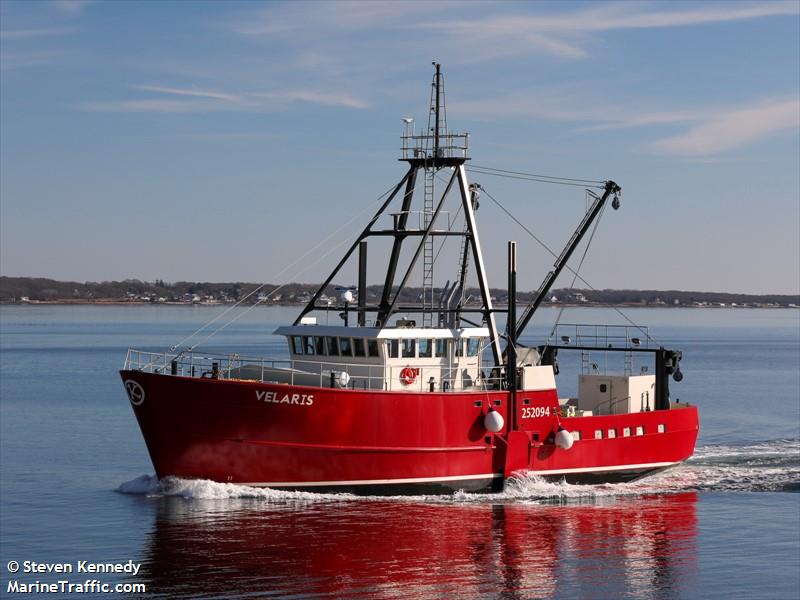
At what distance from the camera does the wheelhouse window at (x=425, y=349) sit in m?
29.8

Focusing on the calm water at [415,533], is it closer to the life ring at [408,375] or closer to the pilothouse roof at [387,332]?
the life ring at [408,375]

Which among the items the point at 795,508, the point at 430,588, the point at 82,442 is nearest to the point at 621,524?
the point at 795,508

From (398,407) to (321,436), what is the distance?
2.03 meters

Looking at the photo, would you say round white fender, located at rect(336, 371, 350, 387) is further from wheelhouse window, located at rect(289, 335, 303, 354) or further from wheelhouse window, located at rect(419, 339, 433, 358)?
wheelhouse window, located at rect(289, 335, 303, 354)

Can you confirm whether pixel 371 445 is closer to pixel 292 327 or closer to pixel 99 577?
pixel 292 327

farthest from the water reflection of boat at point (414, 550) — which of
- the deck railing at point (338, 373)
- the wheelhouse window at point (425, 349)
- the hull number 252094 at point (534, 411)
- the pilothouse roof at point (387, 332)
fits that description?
the pilothouse roof at point (387, 332)

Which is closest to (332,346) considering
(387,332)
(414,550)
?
(387,332)

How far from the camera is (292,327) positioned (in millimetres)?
30484

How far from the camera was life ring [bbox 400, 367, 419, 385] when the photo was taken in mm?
29344

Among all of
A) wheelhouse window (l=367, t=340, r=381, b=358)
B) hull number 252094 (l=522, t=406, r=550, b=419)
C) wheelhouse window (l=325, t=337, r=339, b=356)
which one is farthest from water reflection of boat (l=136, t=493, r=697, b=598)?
wheelhouse window (l=325, t=337, r=339, b=356)

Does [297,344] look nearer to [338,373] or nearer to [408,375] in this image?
[338,373]

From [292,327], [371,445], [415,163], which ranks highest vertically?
[415,163]

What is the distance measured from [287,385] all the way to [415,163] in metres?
7.83

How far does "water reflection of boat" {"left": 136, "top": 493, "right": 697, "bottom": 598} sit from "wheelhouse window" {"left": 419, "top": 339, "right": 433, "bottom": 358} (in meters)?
3.85
